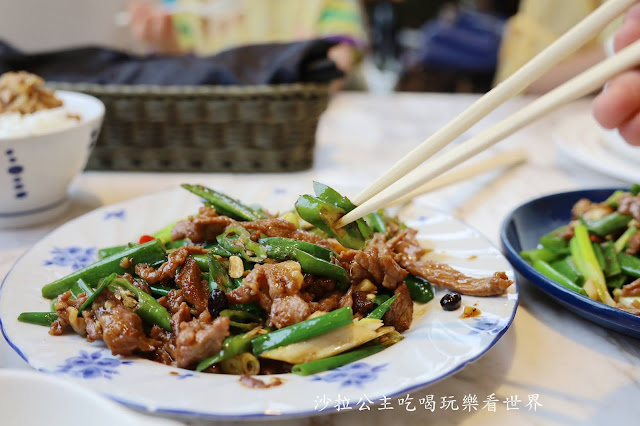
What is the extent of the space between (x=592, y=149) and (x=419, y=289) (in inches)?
61.3

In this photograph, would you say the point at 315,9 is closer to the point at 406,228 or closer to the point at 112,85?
the point at 112,85

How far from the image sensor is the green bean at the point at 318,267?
134 cm

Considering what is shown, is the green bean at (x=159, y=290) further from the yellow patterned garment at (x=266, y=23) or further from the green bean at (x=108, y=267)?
the yellow patterned garment at (x=266, y=23)

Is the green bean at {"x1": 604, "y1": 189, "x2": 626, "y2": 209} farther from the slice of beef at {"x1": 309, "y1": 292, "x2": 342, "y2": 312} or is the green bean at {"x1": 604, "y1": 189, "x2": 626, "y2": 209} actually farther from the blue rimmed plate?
the slice of beef at {"x1": 309, "y1": 292, "x2": 342, "y2": 312}

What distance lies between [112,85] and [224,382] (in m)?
1.85

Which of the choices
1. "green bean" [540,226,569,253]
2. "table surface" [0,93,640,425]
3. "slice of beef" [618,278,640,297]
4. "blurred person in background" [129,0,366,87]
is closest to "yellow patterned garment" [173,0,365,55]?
"blurred person in background" [129,0,366,87]

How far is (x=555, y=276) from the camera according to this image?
150 centimetres

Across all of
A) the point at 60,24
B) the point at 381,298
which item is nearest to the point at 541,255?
the point at 381,298

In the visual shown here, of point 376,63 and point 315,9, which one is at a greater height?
point 315,9

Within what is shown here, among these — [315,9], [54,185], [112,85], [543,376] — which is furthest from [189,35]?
[543,376]

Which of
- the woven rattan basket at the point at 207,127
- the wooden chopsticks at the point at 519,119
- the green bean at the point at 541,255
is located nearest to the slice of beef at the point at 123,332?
the wooden chopsticks at the point at 519,119

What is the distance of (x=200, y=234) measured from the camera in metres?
1.52

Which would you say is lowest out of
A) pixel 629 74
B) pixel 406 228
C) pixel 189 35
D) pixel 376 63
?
pixel 376 63

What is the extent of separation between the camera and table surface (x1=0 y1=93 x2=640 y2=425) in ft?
3.72
